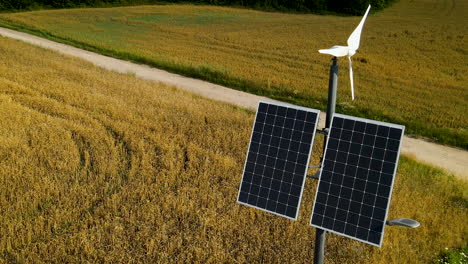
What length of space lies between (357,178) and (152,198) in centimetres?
592

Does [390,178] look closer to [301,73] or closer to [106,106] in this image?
[106,106]

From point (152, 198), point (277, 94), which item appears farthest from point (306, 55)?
point (152, 198)

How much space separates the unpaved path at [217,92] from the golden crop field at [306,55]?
1.14 meters

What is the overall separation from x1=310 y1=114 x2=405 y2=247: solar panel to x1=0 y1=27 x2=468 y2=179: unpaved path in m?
11.2

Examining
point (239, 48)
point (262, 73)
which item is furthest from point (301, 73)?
point (239, 48)

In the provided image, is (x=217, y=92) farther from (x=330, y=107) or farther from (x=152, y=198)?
(x=330, y=107)

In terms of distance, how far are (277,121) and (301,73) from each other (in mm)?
25555

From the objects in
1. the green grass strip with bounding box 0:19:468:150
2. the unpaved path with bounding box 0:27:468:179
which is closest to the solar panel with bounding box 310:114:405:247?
the unpaved path with bounding box 0:27:468:179

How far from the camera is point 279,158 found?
704cm

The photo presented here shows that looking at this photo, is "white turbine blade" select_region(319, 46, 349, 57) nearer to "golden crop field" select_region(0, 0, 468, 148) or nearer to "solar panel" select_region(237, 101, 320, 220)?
"solar panel" select_region(237, 101, 320, 220)

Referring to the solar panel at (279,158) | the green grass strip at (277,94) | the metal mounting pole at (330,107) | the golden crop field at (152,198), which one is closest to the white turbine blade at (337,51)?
the metal mounting pole at (330,107)

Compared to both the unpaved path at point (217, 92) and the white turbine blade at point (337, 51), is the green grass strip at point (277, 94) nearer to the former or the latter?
the unpaved path at point (217, 92)

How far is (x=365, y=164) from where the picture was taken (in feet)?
21.0

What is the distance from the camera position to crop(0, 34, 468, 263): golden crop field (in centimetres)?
877
